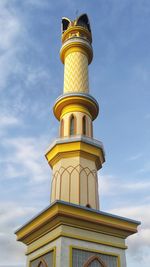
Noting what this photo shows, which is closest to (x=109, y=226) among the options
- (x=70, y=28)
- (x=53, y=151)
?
(x=53, y=151)

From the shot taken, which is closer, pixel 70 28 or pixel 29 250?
pixel 29 250

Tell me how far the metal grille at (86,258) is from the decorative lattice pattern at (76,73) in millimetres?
8691

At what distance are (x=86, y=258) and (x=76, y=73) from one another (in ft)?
33.5

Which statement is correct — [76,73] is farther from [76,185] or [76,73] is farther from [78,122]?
[76,185]

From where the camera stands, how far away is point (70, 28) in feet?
68.7

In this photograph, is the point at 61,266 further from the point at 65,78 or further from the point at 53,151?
the point at 65,78

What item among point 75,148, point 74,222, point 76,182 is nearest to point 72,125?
point 75,148

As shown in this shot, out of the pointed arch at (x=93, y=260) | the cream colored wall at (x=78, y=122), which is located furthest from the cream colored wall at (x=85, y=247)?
the cream colored wall at (x=78, y=122)

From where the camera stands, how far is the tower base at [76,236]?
1198 cm

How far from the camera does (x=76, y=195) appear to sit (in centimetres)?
1470

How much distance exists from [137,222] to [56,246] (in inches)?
136

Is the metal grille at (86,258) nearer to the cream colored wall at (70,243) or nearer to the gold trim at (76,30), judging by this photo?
the cream colored wall at (70,243)

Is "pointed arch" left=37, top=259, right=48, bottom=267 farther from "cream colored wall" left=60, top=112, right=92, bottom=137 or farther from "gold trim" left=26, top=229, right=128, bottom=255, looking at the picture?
"cream colored wall" left=60, top=112, right=92, bottom=137

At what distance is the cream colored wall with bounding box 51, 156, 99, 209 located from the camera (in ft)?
48.5
